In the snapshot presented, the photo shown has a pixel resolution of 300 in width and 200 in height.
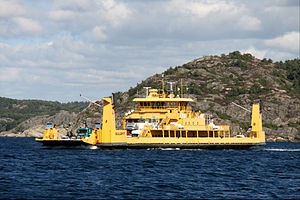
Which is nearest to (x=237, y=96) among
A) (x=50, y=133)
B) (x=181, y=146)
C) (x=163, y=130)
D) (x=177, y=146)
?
(x=181, y=146)

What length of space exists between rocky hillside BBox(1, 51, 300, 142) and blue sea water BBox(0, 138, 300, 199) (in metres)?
94.1

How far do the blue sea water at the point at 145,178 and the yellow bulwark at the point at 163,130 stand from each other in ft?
27.5

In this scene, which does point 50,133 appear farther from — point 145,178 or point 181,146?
point 145,178

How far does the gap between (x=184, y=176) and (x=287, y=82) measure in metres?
160

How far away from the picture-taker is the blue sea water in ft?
97.6

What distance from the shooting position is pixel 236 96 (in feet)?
549

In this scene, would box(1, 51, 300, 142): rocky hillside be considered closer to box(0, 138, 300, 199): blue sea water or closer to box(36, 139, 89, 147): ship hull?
box(36, 139, 89, 147): ship hull

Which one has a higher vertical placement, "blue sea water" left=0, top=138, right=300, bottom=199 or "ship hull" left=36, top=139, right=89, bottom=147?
"ship hull" left=36, top=139, right=89, bottom=147

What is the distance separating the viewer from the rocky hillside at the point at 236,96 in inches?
5906

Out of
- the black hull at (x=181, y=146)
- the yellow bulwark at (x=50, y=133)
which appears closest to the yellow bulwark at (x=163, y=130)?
the black hull at (x=181, y=146)

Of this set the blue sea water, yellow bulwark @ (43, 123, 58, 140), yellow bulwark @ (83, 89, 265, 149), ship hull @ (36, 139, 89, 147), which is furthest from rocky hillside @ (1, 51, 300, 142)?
the blue sea water

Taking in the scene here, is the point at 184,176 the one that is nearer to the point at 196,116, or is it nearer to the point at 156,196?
the point at 156,196

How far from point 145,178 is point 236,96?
441 ft

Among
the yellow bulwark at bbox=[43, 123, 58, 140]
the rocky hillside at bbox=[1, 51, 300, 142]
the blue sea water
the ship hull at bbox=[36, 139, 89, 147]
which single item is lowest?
the blue sea water
